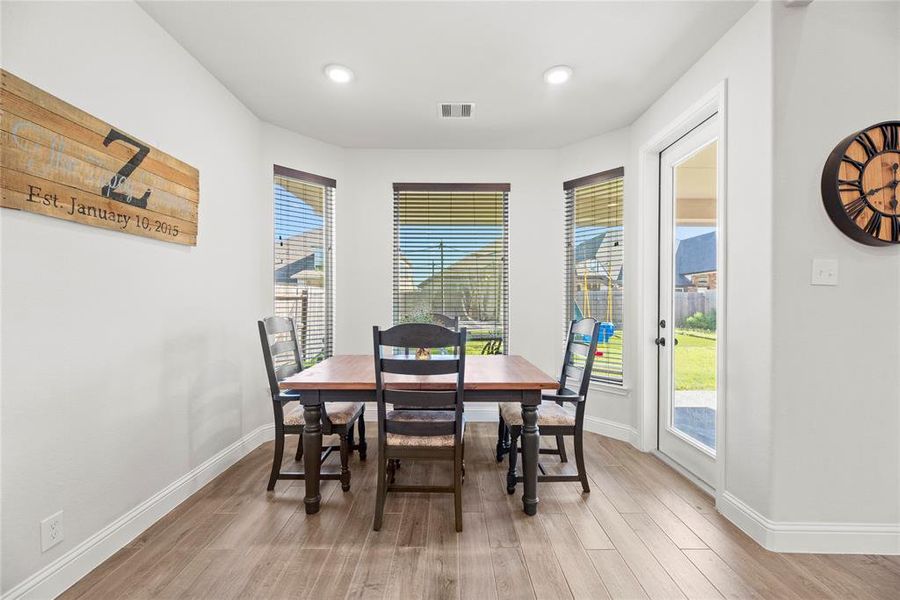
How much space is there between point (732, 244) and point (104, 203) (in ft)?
10.4

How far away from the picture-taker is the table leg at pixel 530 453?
6.89 ft

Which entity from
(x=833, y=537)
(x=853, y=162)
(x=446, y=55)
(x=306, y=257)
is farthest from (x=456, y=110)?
(x=833, y=537)

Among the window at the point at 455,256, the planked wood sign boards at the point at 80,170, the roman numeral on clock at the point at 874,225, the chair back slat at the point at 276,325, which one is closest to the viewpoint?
the planked wood sign boards at the point at 80,170

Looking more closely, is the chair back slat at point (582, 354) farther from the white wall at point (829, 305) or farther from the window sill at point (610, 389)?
the white wall at point (829, 305)

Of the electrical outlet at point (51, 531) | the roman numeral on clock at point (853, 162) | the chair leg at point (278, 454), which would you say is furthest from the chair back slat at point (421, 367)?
the roman numeral on clock at point (853, 162)

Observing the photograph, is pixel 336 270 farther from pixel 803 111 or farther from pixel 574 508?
pixel 803 111

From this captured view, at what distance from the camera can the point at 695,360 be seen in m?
2.67

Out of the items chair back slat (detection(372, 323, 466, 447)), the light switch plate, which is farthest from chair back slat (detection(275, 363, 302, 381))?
the light switch plate

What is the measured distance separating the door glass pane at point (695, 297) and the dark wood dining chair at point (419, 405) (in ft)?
5.70

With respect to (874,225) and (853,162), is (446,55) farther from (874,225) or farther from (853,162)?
(874,225)

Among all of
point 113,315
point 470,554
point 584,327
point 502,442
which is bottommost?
point 470,554

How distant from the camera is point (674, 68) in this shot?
247cm

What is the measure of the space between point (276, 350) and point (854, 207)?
3.18 meters

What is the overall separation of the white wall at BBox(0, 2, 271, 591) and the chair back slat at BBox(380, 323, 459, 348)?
51.4 inches
